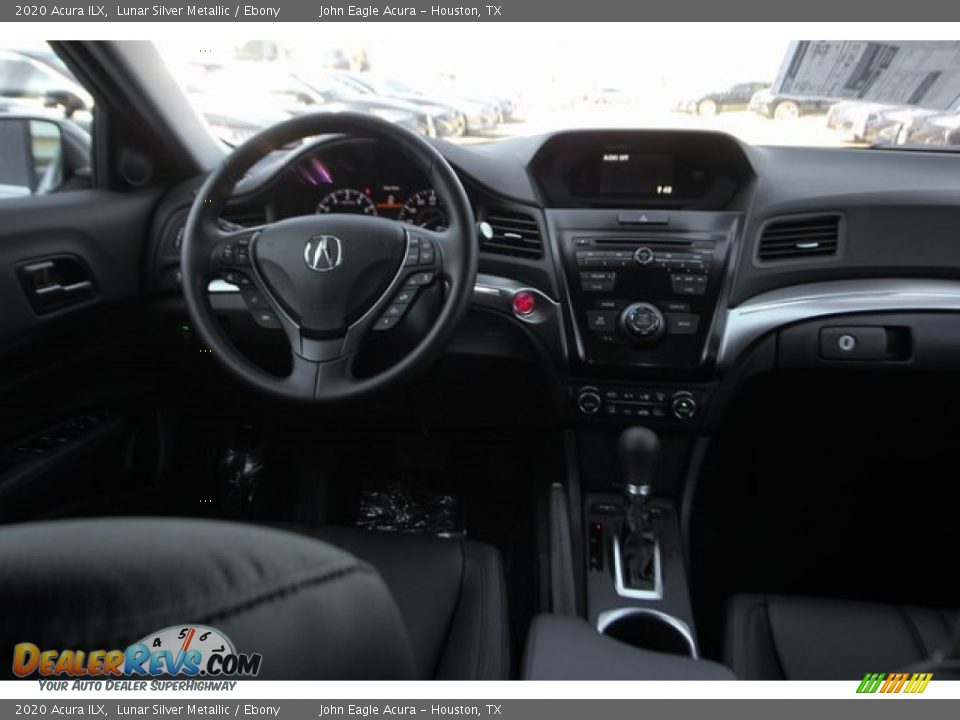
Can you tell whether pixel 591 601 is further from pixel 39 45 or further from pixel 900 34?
pixel 39 45

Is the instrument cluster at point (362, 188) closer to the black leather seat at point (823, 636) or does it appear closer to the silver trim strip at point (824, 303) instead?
the silver trim strip at point (824, 303)

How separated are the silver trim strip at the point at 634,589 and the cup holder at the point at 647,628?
→ 0.04m

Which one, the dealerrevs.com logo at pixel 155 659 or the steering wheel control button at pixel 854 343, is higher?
the dealerrevs.com logo at pixel 155 659

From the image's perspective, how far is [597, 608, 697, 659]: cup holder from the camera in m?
1.85

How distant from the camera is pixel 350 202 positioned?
6.58 ft

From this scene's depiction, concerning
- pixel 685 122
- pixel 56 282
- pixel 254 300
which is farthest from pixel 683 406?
pixel 56 282

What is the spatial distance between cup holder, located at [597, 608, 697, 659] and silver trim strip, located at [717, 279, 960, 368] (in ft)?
2.20

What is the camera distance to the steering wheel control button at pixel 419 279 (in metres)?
1.58

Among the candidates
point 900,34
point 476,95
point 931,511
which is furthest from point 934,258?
point 476,95

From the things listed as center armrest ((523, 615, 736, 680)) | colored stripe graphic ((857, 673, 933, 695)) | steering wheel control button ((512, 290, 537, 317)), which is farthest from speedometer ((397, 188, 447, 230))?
colored stripe graphic ((857, 673, 933, 695))


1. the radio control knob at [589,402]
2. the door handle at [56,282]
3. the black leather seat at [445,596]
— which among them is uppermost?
A: the door handle at [56,282]

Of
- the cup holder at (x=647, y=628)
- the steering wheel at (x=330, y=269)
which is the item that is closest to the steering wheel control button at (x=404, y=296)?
the steering wheel at (x=330, y=269)

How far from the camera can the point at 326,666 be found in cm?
55

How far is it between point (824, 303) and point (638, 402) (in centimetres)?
54
